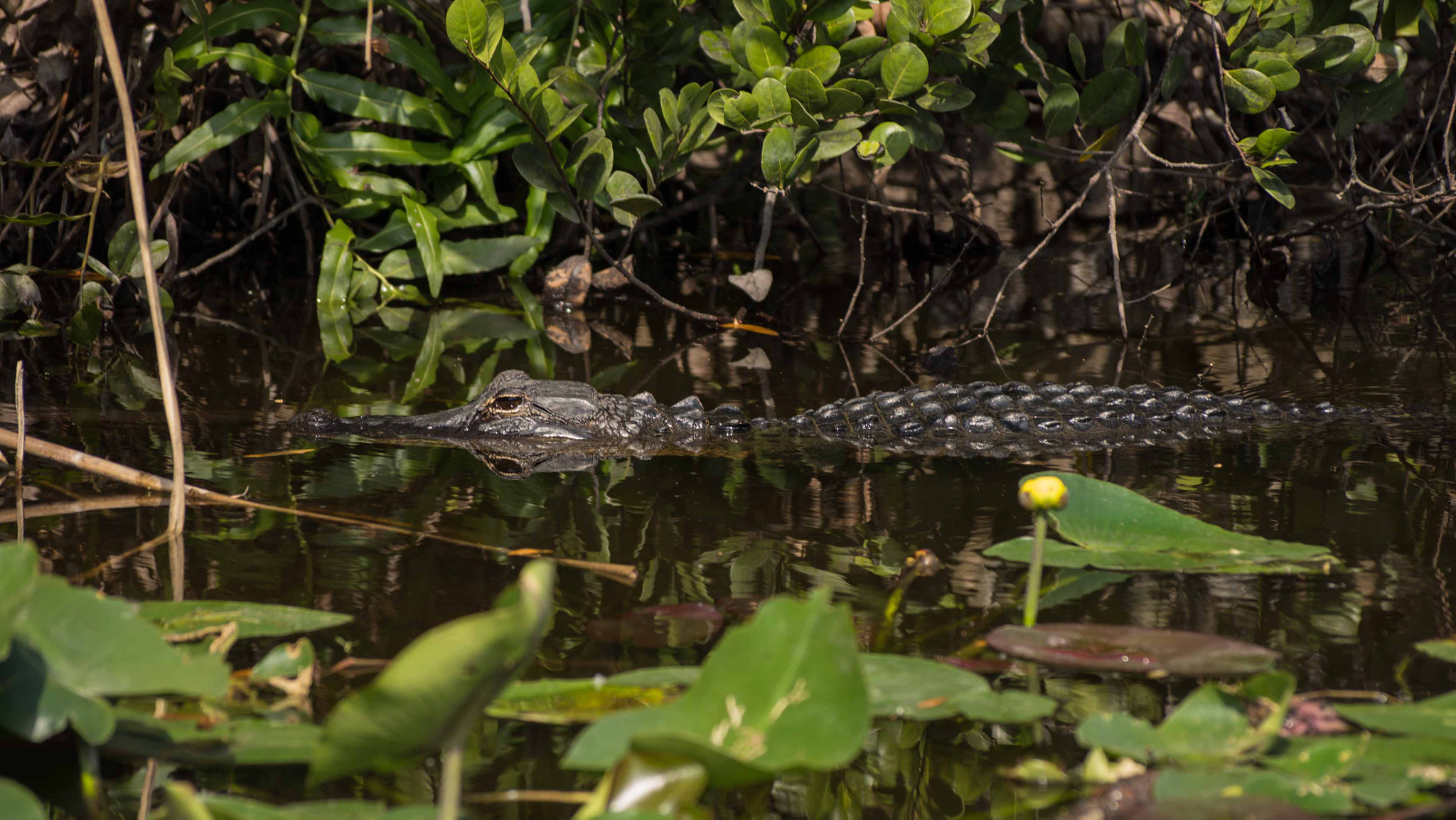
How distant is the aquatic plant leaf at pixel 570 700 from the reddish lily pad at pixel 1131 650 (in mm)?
555

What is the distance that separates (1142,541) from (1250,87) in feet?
8.09

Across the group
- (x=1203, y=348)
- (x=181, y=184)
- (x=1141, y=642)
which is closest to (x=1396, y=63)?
(x=1203, y=348)

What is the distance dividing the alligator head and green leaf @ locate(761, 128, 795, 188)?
111cm

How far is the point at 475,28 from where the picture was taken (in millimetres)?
4012

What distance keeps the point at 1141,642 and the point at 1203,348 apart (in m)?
3.36

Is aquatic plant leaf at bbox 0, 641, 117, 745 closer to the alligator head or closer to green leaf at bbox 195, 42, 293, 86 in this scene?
the alligator head

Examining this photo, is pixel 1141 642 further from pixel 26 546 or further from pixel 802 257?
pixel 802 257

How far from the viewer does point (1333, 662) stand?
74.3 inches

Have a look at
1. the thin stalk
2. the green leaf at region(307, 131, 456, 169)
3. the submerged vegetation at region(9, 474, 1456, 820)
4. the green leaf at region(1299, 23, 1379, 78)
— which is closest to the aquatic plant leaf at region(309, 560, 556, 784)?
the submerged vegetation at region(9, 474, 1456, 820)

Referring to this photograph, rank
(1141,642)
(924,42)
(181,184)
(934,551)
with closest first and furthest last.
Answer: (1141,642), (934,551), (924,42), (181,184)

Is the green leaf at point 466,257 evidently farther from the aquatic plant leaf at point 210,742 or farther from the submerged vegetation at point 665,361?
the aquatic plant leaf at point 210,742

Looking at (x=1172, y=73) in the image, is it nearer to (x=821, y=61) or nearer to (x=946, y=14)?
(x=946, y=14)

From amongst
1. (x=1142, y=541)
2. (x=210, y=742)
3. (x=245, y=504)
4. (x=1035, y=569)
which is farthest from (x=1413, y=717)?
(x=245, y=504)

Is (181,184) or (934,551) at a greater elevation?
(181,184)
